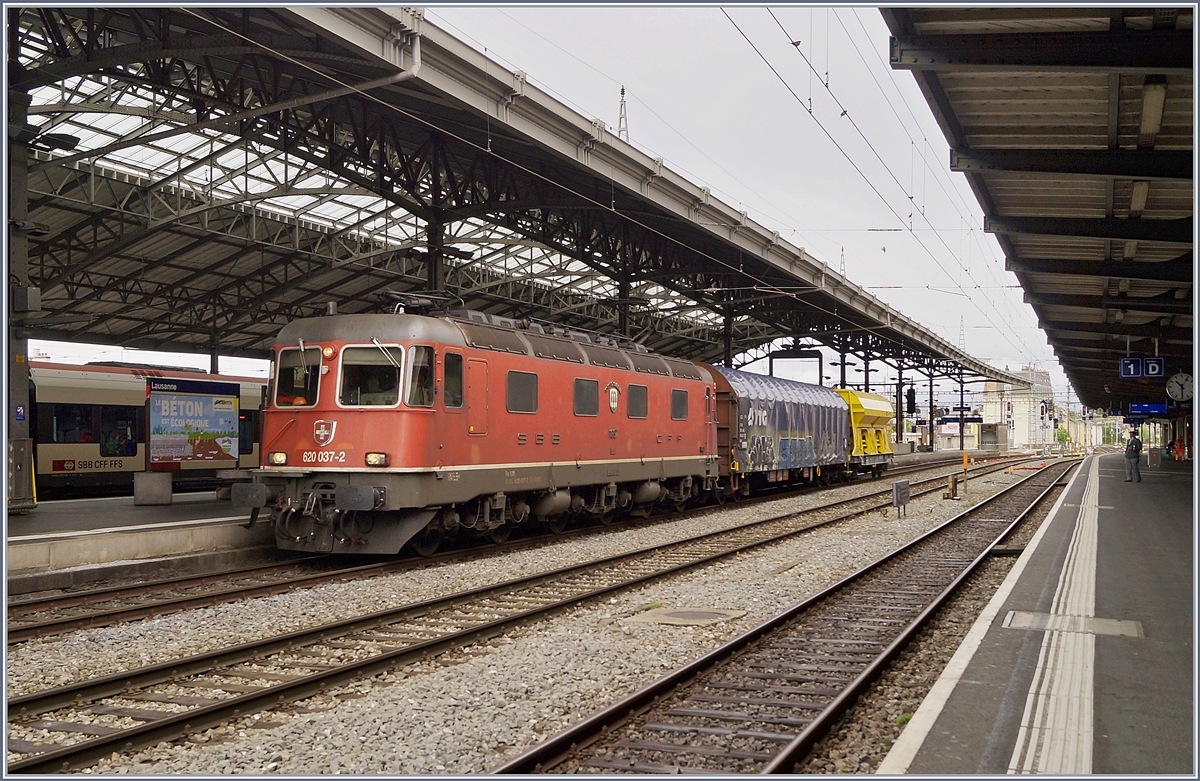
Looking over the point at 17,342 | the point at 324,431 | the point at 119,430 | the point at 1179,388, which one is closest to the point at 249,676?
the point at 324,431

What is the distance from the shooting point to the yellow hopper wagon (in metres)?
35.8

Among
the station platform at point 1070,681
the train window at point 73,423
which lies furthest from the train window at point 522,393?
the train window at point 73,423

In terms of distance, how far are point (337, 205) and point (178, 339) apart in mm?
18696

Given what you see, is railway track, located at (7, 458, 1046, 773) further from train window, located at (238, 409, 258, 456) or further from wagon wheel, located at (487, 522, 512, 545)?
train window, located at (238, 409, 258, 456)

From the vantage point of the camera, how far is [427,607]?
1014 cm

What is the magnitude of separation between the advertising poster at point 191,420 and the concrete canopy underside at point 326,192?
7.09 feet

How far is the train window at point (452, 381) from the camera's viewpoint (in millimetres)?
13305

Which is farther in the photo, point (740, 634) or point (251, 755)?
point (740, 634)

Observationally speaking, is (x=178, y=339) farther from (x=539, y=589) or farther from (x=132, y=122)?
(x=539, y=589)

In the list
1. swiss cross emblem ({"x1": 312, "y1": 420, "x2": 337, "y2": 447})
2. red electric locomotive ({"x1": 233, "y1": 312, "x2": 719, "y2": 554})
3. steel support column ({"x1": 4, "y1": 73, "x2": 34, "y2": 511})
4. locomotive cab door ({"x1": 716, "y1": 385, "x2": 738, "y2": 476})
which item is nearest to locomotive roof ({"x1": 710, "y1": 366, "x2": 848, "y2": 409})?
locomotive cab door ({"x1": 716, "y1": 385, "x2": 738, "y2": 476})

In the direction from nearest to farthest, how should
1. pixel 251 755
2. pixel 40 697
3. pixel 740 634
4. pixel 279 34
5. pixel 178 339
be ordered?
pixel 251 755
pixel 40 697
pixel 740 634
pixel 279 34
pixel 178 339

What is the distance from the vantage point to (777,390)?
27.8 meters

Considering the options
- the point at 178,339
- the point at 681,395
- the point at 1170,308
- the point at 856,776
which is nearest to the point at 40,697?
A: the point at 856,776

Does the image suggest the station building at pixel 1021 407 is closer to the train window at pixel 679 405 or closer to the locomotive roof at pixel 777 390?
the locomotive roof at pixel 777 390
